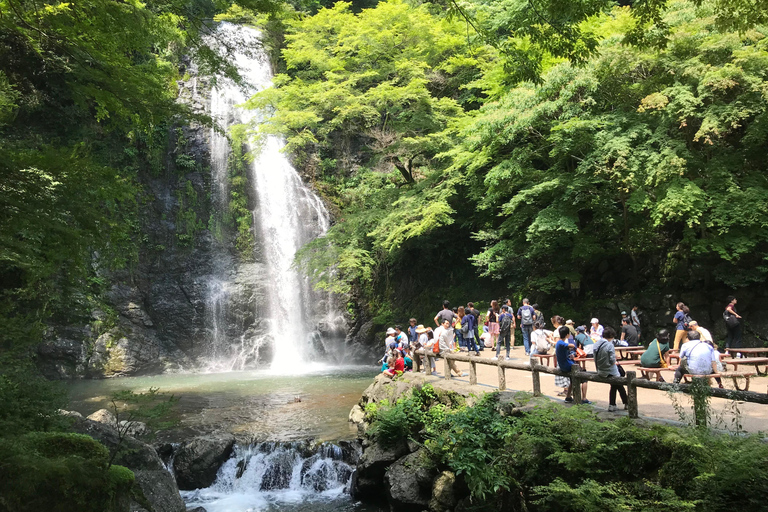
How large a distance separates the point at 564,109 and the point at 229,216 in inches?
679

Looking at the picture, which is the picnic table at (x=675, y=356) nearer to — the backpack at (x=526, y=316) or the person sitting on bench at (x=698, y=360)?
the person sitting on bench at (x=698, y=360)

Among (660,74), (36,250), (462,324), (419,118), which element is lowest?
(462,324)

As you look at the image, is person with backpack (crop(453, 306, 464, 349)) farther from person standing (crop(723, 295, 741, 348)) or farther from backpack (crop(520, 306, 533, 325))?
person standing (crop(723, 295, 741, 348))

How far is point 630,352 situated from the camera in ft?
38.1

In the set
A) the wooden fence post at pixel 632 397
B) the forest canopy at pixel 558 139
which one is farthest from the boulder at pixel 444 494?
the forest canopy at pixel 558 139

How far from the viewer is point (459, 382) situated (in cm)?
991

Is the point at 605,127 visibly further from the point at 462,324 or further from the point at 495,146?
the point at 462,324

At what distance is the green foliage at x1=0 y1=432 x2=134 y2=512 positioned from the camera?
425 centimetres

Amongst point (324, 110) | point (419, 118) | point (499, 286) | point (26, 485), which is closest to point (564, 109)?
point (419, 118)

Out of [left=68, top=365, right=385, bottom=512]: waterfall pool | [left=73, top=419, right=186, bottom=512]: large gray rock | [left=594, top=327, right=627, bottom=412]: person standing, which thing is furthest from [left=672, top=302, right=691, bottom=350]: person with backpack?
[left=73, top=419, right=186, bottom=512]: large gray rock

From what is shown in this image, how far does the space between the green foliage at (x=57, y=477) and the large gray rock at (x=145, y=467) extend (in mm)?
1591

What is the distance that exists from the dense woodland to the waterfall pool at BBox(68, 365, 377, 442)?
11.1 feet

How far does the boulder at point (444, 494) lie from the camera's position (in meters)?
7.09

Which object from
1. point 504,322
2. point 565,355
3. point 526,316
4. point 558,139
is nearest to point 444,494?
point 565,355
